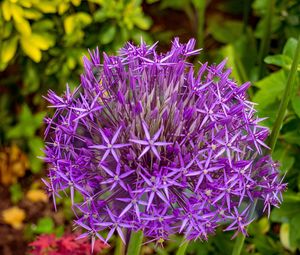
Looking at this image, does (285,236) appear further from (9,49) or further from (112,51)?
(9,49)

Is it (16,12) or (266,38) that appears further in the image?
(266,38)

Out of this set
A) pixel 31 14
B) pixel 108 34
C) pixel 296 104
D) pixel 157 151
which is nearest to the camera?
pixel 157 151

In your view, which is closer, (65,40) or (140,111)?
(140,111)

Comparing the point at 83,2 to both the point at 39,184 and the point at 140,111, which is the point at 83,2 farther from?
the point at 140,111

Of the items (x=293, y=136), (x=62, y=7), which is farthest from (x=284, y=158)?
(x=62, y=7)

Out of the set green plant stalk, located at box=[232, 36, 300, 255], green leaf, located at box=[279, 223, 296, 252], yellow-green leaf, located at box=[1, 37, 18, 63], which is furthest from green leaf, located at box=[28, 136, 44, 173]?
green plant stalk, located at box=[232, 36, 300, 255]

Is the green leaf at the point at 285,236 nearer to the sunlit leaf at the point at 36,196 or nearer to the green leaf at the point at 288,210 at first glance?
the green leaf at the point at 288,210

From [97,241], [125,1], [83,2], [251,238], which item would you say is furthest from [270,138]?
[83,2]
